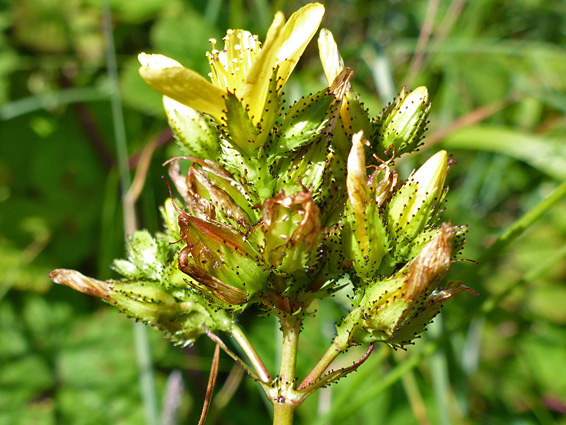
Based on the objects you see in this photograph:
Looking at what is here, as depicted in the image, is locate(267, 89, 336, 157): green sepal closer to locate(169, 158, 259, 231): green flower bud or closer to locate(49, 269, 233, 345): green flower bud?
locate(169, 158, 259, 231): green flower bud

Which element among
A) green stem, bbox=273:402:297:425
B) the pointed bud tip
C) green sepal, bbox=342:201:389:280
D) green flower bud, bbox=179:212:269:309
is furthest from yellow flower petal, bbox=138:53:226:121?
green stem, bbox=273:402:297:425

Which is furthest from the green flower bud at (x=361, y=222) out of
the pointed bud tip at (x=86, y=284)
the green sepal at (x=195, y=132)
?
the pointed bud tip at (x=86, y=284)

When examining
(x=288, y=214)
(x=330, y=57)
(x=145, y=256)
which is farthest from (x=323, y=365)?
(x=330, y=57)

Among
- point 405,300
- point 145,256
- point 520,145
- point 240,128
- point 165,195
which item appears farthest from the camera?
point 165,195

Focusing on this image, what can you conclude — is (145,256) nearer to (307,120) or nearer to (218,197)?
(218,197)

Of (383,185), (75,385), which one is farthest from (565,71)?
(75,385)

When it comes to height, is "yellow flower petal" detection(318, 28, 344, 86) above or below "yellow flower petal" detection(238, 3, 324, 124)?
above
